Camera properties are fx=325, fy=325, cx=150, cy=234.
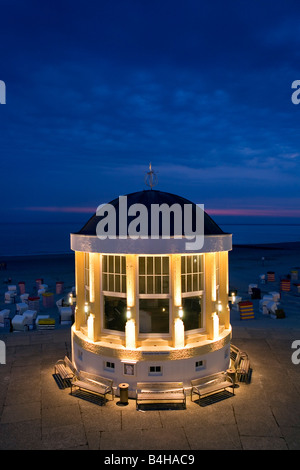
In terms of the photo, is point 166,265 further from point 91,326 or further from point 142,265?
point 91,326

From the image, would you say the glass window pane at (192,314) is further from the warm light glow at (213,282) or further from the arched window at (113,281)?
the arched window at (113,281)

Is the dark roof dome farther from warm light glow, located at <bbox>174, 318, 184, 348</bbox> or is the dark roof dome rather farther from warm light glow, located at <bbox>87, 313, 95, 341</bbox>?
warm light glow, located at <bbox>174, 318, 184, 348</bbox>

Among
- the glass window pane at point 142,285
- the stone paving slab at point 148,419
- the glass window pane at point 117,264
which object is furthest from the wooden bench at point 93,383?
the glass window pane at point 117,264

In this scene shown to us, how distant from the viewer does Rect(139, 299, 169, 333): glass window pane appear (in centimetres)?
1231

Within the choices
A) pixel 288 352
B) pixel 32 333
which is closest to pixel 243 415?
pixel 288 352

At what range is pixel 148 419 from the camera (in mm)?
10156

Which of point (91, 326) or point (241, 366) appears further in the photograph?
point (241, 366)

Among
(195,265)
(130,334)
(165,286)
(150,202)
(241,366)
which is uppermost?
(150,202)

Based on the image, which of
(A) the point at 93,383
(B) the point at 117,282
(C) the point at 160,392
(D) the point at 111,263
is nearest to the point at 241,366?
(C) the point at 160,392

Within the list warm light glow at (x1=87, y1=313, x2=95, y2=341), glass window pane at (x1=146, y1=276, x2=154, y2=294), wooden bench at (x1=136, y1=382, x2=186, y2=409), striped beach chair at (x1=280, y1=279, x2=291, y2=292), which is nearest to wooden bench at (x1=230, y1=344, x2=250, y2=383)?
wooden bench at (x1=136, y1=382, x2=186, y2=409)

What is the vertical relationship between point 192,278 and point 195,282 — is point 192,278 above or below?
above

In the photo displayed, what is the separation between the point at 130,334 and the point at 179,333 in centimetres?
174

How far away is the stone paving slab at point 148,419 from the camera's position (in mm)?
9008

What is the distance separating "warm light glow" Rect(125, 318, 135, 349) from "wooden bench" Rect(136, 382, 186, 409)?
54.9 inches
